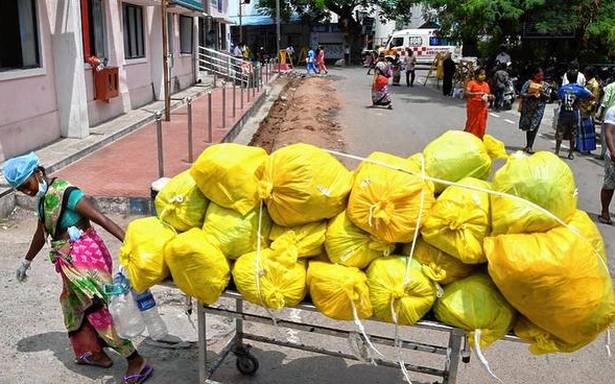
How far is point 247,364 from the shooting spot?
3.63 meters

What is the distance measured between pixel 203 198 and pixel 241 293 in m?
0.53

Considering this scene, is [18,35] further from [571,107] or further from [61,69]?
[571,107]

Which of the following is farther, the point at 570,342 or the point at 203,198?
the point at 203,198

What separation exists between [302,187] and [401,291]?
2.05ft

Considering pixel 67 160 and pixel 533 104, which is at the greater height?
pixel 533 104

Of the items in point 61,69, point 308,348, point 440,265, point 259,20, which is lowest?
point 308,348

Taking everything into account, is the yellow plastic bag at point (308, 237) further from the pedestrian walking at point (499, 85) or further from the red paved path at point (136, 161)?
the pedestrian walking at point (499, 85)

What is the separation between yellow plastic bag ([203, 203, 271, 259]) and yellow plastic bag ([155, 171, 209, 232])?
146 mm

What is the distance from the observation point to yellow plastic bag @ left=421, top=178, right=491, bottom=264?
7.94ft

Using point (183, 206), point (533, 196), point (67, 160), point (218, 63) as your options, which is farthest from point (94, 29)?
point (218, 63)

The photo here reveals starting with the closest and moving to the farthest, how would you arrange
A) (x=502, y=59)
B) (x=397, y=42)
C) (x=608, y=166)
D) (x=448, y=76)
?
(x=608, y=166), (x=502, y=59), (x=448, y=76), (x=397, y=42)

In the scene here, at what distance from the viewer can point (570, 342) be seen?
2.38m

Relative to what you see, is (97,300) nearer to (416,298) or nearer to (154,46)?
(416,298)

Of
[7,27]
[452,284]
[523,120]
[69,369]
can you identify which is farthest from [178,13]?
[452,284]
